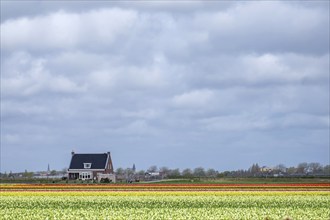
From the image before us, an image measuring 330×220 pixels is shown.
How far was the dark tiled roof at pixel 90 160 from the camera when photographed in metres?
127

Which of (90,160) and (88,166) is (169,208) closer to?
(88,166)

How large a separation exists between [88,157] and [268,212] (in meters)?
95.8

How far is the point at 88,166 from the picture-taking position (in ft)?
418

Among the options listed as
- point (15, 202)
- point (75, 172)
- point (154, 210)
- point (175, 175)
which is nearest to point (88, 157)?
point (75, 172)

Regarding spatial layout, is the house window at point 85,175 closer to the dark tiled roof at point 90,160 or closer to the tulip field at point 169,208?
the dark tiled roof at point 90,160

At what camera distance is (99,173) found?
406 ft

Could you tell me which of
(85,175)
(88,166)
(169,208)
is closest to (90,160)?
(88,166)

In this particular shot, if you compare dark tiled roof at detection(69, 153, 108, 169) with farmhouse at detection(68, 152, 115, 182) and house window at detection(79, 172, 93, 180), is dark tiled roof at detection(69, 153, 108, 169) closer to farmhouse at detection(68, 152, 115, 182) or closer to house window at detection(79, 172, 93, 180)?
farmhouse at detection(68, 152, 115, 182)

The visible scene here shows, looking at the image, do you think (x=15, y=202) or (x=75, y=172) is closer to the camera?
(x=15, y=202)

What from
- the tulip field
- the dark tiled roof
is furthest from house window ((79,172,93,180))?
the tulip field

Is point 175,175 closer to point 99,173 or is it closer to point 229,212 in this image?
point 99,173

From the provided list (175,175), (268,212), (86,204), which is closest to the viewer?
(268,212)

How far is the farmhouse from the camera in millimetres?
126188

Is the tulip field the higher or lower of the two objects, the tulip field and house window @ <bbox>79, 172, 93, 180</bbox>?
the lower
